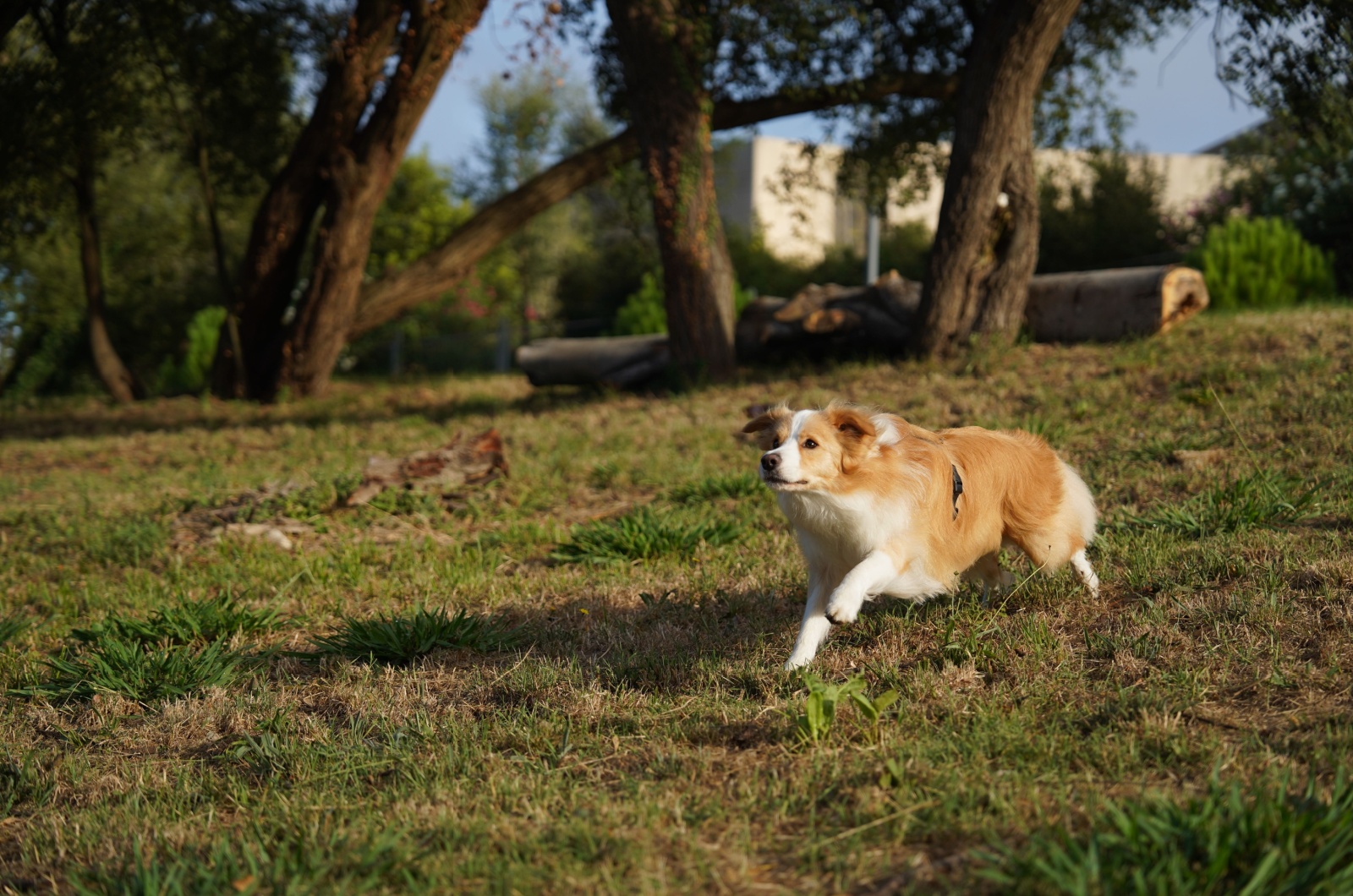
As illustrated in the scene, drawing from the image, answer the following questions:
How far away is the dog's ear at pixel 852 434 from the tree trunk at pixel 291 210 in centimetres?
1034

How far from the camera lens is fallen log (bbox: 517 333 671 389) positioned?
12695 mm

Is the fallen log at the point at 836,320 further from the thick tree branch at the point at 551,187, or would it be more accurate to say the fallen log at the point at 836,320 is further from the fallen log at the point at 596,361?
the thick tree branch at the point at 551,187

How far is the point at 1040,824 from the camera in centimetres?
278

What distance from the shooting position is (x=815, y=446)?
389 centimetres

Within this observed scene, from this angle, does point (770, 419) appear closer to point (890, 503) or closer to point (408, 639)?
point (890, 503)

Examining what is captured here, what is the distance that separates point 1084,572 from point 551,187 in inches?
415

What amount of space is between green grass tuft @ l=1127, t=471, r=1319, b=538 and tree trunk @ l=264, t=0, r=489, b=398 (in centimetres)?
953

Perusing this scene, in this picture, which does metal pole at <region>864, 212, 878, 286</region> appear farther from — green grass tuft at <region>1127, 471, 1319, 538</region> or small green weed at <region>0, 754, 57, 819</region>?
small green weed at <region>0, 754, 57, 819</region>

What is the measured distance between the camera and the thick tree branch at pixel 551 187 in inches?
503

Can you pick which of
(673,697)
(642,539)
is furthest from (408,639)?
(642,539)

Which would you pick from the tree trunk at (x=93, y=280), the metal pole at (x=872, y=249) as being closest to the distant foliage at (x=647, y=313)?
the metal pole at (x=872, y=249)

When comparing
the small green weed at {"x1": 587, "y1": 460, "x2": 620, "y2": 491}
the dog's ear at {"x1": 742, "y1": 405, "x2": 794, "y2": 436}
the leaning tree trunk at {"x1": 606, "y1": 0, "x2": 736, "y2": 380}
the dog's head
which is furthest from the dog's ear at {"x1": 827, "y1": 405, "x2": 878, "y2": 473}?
the leaning tree trunk at {"x1": 606, "y1": 0, "x2": 736, "y2": 380}

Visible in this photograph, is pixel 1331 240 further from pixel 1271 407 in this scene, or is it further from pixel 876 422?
pixel 876 422

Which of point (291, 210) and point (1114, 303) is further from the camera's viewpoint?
point (291, 210)
